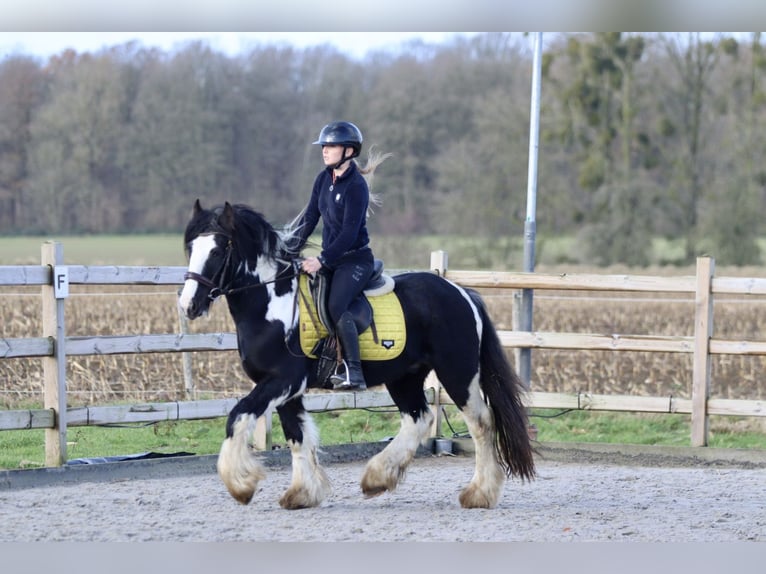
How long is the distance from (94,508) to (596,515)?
3.17 m

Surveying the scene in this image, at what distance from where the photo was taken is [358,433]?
10.2m

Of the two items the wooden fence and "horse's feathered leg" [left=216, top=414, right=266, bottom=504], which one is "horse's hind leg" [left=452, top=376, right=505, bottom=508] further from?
"horse's feathered leg" [left=216, top=414, right=266, bottom=504]

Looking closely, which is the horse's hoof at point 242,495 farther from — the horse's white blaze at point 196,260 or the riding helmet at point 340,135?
the riding helmet at point 340,135

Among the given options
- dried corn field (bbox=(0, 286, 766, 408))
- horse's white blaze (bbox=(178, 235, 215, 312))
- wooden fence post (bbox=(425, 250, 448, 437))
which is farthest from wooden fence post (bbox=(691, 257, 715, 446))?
horse's white blaze (bbox=(178, 235, 215, 312))

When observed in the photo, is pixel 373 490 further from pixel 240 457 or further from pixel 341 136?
pixel 341 136

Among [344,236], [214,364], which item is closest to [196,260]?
[344,236]

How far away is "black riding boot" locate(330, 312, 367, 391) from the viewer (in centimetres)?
653

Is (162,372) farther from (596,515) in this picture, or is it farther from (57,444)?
(596,515)

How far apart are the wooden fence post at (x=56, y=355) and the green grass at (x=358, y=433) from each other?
0.77 m

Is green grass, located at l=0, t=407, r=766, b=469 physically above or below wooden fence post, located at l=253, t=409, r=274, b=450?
below

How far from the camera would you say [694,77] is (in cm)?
3456

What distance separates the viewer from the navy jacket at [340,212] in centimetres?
654

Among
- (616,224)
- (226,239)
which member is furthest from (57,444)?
(616,224)

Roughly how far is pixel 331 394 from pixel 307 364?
249 cm
